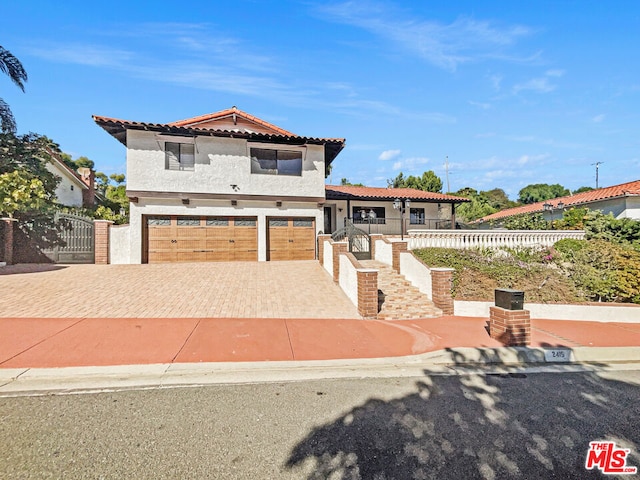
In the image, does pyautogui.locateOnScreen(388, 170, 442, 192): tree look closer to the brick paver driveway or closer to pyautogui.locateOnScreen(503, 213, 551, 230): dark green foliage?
pyautogui.locateOnScreen(503, 213, 551, 230): dark green foliage

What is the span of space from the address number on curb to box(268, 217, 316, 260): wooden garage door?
10.5 m

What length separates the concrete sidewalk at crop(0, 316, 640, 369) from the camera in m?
4.78

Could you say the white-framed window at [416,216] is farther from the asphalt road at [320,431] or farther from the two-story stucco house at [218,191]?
the asphalt road at [320,431]

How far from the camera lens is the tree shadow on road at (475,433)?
2.57 m

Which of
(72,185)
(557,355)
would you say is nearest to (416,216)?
(557,355)

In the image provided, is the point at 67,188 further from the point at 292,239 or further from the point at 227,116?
the point at 292,239

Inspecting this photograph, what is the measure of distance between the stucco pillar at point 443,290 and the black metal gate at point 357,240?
14.9 feet

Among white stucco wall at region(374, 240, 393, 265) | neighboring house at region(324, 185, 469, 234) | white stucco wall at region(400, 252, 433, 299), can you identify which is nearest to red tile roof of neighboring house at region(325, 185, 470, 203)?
neighboring house at region(324, 185, 469, 234)

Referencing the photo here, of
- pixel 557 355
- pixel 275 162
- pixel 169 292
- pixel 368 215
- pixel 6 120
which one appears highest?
pixel 6 120

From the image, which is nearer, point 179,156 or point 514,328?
point 514,328

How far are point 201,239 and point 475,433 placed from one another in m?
12.7

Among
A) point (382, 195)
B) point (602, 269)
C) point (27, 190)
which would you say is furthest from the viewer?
point (382, 195)

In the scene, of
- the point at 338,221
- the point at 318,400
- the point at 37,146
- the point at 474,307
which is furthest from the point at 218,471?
the point at 37,146

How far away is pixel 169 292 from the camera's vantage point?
8.52 m
